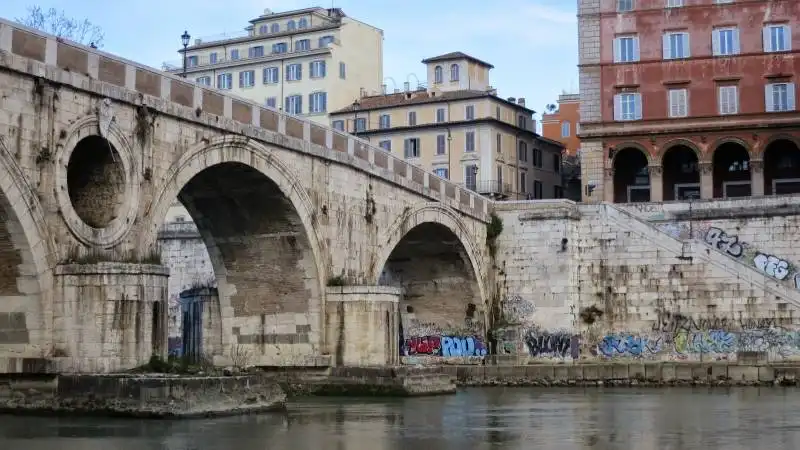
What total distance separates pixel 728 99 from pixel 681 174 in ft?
17.2

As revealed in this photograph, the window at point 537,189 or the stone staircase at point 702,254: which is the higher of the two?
the window at point 537,189

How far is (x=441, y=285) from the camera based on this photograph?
172 ft

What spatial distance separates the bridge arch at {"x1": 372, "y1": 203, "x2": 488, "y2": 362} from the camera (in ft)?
163

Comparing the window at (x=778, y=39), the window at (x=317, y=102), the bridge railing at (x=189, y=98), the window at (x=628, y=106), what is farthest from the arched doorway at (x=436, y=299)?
the window at (x=317, y=102)

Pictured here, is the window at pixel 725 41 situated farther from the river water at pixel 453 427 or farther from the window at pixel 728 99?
the river water at pixel 453 427

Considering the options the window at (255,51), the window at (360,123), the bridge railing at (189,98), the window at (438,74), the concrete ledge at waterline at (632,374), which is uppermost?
the window at (255,51)

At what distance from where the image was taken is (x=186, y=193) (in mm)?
38156

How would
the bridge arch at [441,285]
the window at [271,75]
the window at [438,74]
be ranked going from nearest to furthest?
the bridge arch at [441,285] → the window at [438,74] → the window at [271,75]

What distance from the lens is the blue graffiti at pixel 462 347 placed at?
169ft

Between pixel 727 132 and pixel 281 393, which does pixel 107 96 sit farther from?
pixel 727 132

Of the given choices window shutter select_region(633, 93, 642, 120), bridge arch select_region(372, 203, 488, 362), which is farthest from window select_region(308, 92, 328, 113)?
bridge arch select_region(372, 203, 488, 362)

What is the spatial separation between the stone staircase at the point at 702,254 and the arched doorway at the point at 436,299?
19.7 feet

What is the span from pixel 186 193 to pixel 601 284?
18.1 metres

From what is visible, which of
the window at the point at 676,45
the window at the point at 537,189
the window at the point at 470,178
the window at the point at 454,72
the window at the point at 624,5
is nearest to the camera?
the window at the point at 676,45
